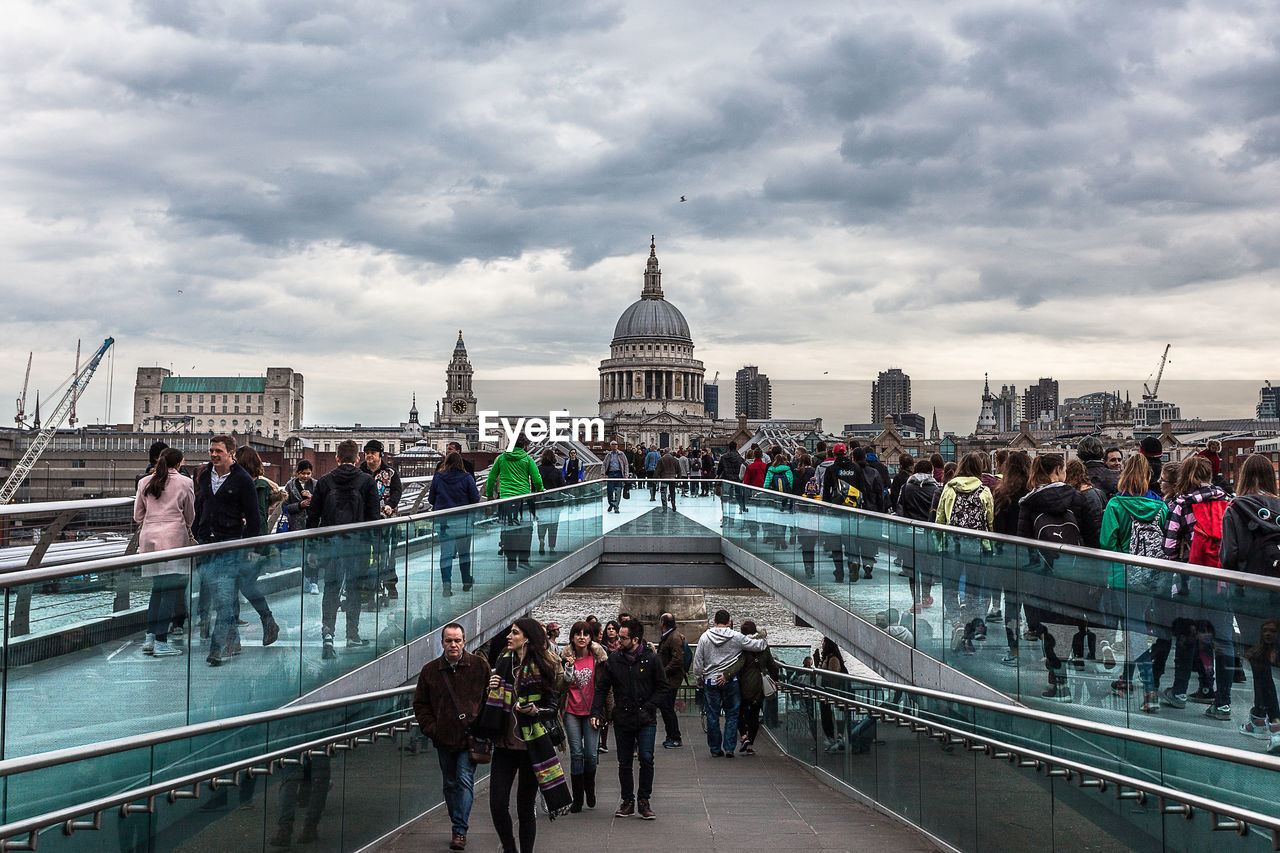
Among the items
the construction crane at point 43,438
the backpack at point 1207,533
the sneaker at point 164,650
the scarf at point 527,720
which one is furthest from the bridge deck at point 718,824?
the construction crane at point 43,438

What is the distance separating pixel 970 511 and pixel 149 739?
6962 mm

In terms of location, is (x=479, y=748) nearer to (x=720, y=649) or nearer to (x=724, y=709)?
(x=720, y=649)

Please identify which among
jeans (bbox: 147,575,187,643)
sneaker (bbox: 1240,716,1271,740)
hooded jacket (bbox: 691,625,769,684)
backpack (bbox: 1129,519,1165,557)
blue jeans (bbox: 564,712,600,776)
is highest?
backpack (bbox: 1129,519,1165,557)

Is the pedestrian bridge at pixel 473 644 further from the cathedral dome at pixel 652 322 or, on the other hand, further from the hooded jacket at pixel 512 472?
the cathedral dome at pixel 652 322

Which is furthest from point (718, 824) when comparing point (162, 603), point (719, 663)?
point (162, 603)

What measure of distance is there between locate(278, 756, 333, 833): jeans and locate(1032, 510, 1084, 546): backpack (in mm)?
5098

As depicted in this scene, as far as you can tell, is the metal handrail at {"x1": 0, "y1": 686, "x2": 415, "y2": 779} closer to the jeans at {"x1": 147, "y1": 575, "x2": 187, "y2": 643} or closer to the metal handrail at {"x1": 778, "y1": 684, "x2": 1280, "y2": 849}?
the jeans at {"x1": 147, "y1": 575, "x2": 187, "y2": 643}

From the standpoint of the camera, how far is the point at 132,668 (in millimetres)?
6258

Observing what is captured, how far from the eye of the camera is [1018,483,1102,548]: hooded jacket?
8562 millimetres

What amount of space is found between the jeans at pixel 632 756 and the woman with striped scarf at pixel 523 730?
1.68 m

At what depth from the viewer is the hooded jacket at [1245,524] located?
6652mm

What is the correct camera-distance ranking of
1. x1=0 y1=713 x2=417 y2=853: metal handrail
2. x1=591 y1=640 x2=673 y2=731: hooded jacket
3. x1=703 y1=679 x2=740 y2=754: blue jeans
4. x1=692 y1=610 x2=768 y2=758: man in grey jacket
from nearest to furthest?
x1=0 y1=713 x2=417 y2=853: metal handrail, x1=591 y1=640 x2=673 y2=731: hooded jacket, x1=692 y1=610 x2=768 y2=758: man in grey jacket, x1=703 y1=679 x2=740 y2=754: blue jeans

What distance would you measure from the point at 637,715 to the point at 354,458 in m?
3.34

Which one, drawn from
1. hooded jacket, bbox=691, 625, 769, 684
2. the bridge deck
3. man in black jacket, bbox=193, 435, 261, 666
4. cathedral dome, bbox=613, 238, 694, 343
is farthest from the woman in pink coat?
Answer: cathedral dome, bbox=613, 238, 694, 343
